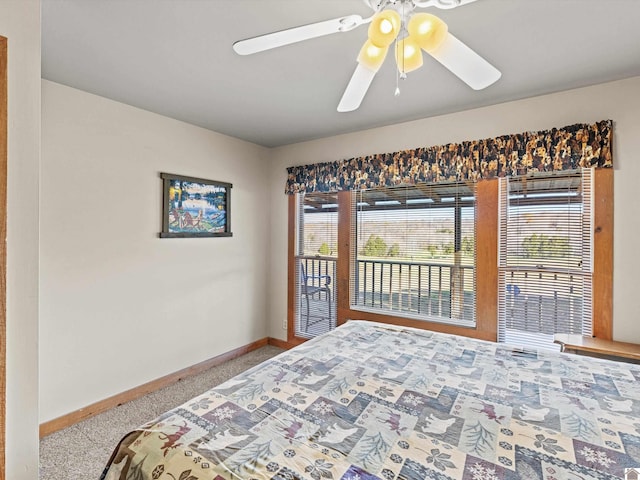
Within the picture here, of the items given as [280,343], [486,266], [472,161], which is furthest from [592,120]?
[280,343]

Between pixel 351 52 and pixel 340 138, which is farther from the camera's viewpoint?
pixel 340 138

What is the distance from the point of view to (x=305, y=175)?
382cm

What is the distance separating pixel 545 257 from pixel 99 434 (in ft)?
11.9

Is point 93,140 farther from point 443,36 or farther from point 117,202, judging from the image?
point 443,36

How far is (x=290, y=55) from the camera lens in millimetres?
2035

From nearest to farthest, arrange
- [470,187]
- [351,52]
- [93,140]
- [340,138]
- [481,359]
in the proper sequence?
[481,359], [351,52], [93,140], [470,187], [340,138]

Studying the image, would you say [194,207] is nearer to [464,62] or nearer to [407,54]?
[407,54]

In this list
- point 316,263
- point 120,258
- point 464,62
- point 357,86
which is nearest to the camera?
point 464,62

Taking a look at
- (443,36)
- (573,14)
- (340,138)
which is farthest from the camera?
(340,138)

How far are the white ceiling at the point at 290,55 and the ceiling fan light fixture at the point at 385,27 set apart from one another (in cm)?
49

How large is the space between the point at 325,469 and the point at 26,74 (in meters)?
1.78

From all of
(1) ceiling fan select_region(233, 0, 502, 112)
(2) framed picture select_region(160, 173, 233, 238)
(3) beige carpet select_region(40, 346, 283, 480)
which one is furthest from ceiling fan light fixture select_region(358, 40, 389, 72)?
(3) beige carpet select_region(40, 346, 283, 480)

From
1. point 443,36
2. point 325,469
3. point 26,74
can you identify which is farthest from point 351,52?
point 325,469

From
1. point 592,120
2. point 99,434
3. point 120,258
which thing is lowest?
point 99,434
